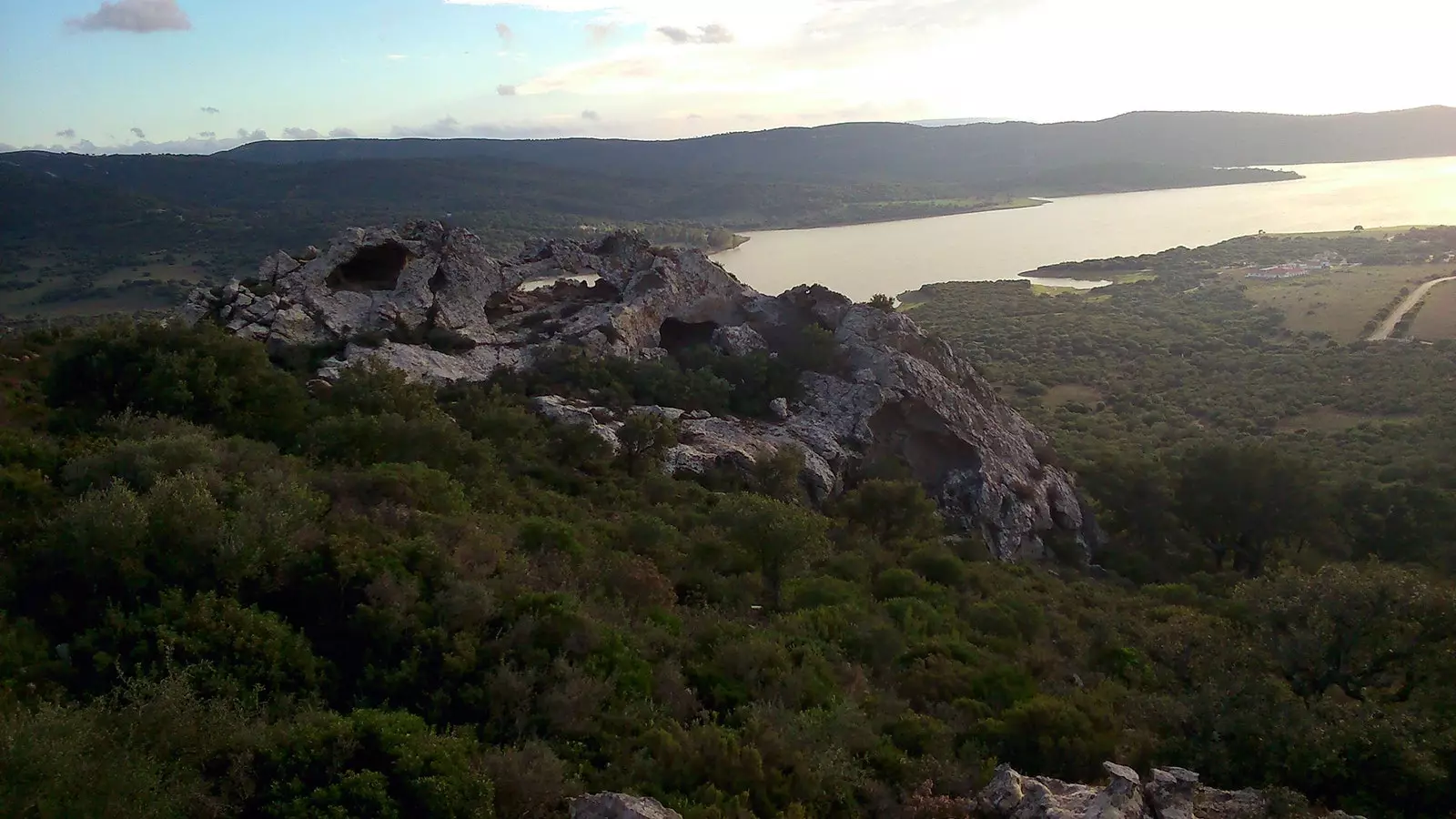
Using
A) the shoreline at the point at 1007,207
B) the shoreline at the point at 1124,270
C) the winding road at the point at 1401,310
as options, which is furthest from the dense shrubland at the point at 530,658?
the shoreline at the point at 1007,207

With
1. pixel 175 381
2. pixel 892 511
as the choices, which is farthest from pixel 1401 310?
pixel 175 381

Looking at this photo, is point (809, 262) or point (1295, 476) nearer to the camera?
point (1295, 476)

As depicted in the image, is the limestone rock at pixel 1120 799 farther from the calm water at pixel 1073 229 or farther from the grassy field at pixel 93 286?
the calm water at pixel 1073 229

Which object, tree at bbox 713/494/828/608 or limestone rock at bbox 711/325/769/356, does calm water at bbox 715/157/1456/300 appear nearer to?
limestone rock at bbox 711/325/769/356

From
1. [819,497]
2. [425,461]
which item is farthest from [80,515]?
[819,497]

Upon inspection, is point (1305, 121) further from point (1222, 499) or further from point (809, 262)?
point (1222, 499)
